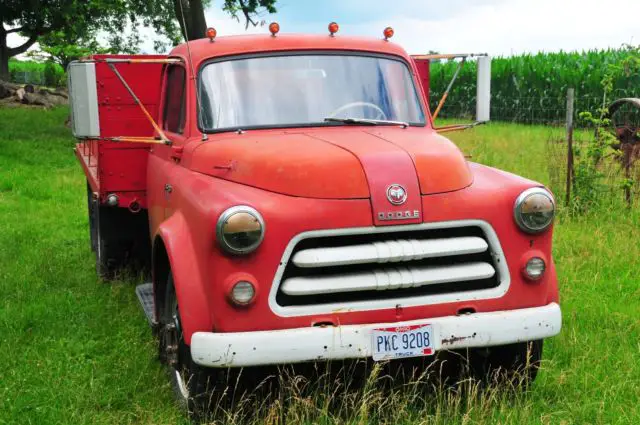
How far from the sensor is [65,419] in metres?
4.39

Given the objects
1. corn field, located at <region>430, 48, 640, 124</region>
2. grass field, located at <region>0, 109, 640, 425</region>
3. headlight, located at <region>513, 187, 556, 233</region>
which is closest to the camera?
headlight, located at <region>513, 187, 556, 233</region>

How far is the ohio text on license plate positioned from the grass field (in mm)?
276

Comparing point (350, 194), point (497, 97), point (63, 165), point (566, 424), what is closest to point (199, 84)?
point (350, 194)

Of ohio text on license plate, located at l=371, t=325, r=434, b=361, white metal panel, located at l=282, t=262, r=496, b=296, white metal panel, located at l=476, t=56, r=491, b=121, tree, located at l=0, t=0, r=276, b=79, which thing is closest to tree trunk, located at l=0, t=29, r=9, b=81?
tree, located at l=0, t=0, r=276, b=79

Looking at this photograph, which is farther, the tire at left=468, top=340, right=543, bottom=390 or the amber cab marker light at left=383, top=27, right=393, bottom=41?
the amber cab marker light at left=383, top=27, right=393, bottom=41

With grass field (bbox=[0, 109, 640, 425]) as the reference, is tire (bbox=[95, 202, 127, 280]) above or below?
above

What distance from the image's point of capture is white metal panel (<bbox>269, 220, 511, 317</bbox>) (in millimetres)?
3896

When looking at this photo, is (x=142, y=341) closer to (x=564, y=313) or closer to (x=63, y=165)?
(x=564, y=313)

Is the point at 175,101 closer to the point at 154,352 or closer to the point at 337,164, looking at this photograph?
the point at 154,352

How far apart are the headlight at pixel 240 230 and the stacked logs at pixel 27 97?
93.2 ft

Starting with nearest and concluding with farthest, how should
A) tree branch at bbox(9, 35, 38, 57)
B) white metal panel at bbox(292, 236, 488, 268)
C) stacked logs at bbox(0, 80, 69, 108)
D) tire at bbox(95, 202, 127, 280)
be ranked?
white metal panel at bbox(292, 236, 488, 268) → tire at bbox(95, 202, 127, 280) → stacked logs at bbox(0, 80, 69, 108) → tree branch at bbox(9, 35, 38, 57)

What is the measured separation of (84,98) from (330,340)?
2.06 metres

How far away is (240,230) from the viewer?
3.81 metres

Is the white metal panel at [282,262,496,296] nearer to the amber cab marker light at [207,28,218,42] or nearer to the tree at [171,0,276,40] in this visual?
the amber cab marker light at [207,28,218,42]
